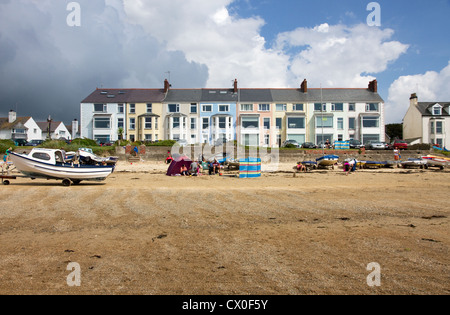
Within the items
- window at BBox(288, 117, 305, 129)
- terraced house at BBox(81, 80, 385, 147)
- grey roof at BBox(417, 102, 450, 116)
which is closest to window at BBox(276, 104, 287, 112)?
terraced house at BBox(81, 80, 385, 147)

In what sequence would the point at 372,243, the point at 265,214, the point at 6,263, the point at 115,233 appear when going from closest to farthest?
the point at 6,263, the point at 372,243, the point at 115,233, the point at 265,214

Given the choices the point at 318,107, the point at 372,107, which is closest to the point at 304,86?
the point at 318,107

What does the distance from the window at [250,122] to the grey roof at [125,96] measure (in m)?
14.8

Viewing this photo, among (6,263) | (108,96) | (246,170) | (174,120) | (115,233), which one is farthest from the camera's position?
(108,96)

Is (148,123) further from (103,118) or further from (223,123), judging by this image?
(223,123)

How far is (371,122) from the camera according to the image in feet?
168

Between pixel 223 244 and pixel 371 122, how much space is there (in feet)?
170

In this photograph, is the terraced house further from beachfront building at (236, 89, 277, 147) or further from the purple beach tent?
the purple beach tent

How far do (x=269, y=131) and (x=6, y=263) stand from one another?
47704 millimetres

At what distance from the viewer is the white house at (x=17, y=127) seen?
68812 mm

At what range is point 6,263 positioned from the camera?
17.8ft
